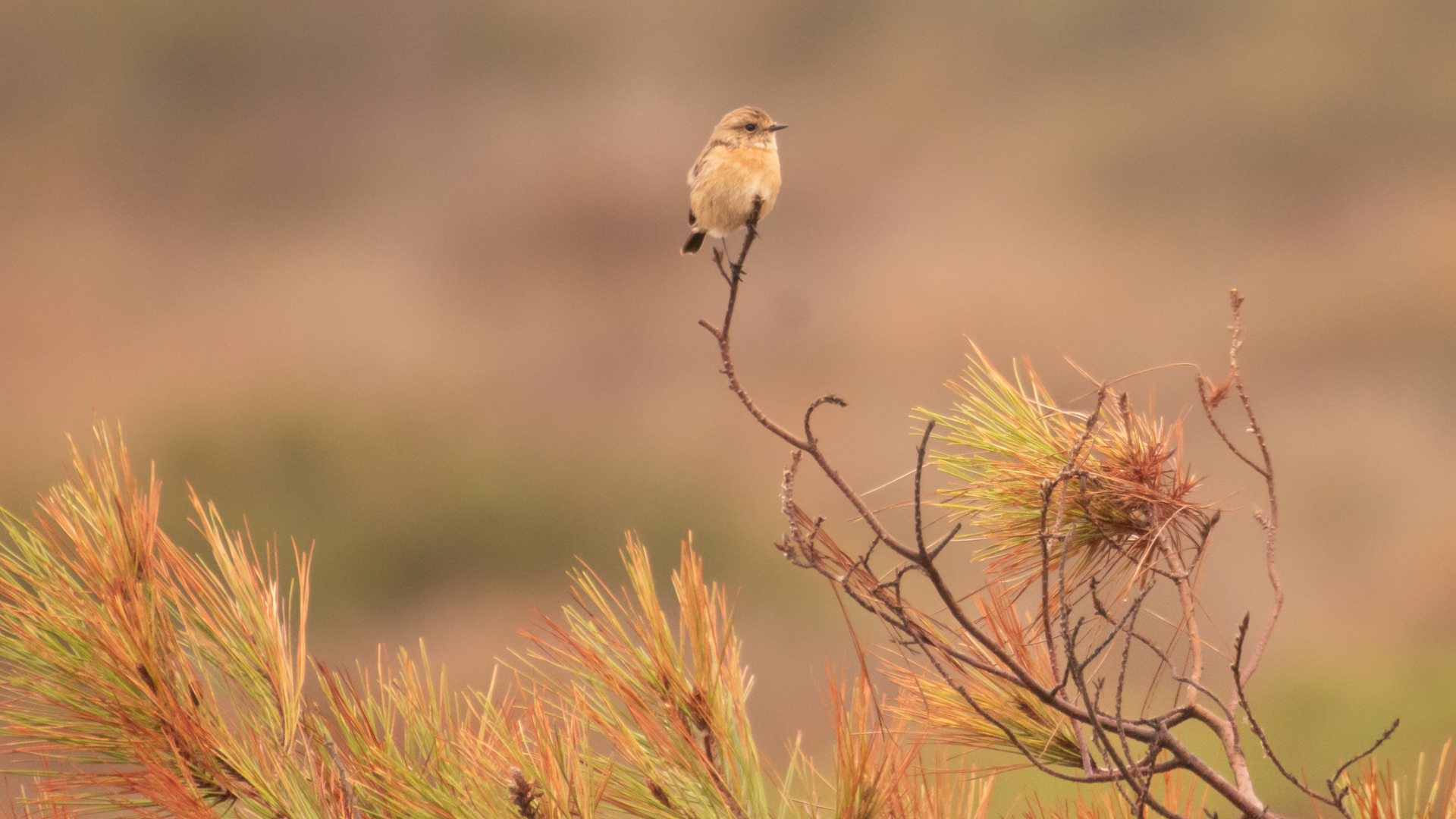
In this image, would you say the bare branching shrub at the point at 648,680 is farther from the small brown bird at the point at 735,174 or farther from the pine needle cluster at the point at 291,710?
the small brown bird at the point at 735,174

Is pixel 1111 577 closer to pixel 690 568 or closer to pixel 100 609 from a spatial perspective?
pixel 690 568

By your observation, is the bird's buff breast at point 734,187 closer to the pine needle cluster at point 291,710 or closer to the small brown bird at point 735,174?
the small brown bird at point 735,174

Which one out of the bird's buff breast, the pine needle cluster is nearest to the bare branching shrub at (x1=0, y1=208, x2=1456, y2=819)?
the pine needle cluster

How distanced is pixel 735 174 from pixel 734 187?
0.01 meters

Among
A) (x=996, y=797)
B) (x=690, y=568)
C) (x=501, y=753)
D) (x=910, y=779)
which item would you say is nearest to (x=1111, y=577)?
(x=910, y=779)

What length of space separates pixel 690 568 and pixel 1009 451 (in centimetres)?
24

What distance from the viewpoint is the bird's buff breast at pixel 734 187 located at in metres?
1.02

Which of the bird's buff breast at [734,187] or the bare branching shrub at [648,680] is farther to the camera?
the bird's buff breast at [734,187]

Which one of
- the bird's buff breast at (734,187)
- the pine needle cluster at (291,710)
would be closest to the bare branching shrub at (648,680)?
the pine needle cluster at (291,710)

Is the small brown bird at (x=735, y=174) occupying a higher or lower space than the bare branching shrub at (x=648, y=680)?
higher

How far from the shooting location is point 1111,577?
76 centimetres

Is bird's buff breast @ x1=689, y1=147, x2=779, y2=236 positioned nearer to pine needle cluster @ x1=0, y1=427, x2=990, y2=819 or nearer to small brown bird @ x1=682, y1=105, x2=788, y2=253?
small brown bird @ x1=682, y1=105, x2=788, y2=253

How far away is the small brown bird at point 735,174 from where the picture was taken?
3.36ft

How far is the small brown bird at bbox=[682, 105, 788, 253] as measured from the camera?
1025 millimetres
